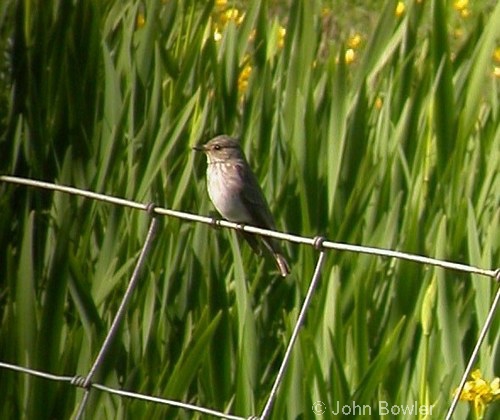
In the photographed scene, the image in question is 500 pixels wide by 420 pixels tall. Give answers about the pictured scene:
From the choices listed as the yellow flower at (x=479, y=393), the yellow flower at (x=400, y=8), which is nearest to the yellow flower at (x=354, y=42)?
the yellow flower at (x=400, y=8)

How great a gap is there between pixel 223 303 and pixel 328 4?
170 inches

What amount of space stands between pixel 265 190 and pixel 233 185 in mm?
80

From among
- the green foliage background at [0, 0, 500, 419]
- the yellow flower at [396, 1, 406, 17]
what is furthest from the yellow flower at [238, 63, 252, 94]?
the yellow flower at [396, 1, 406, 17]

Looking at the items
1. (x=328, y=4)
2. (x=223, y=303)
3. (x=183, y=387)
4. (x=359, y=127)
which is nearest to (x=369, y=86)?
(x=359, y=127)

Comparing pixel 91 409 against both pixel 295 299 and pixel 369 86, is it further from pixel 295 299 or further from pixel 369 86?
pixel 369 86

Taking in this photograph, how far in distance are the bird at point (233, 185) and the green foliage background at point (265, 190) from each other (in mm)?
45

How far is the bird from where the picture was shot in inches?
125

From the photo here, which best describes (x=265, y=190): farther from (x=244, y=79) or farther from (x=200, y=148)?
(x=244, y=79)

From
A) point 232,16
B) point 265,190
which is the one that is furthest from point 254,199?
point 232,16

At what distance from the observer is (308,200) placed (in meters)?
3.06

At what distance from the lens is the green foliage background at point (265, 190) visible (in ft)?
8.27

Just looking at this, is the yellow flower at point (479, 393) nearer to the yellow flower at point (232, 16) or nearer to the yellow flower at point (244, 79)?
the yellow flower at point (244, 79)

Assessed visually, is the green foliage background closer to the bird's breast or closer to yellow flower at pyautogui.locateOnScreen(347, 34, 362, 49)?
the bird's breast

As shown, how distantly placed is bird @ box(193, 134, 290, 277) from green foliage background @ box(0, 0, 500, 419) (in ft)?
0.15
